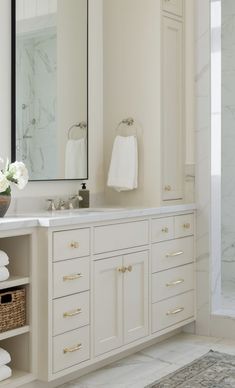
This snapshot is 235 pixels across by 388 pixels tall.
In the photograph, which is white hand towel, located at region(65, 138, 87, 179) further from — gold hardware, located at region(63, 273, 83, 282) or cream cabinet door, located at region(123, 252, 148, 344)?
gold hardware, located at region(63, 273, 83, 282)

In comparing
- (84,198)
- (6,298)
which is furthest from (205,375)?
(84,198)

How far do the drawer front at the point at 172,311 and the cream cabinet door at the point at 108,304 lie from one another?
0.38m

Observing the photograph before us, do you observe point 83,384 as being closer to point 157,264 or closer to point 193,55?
point 157,264

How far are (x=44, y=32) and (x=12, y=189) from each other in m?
0.93

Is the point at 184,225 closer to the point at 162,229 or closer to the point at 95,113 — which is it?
the point at 162,229

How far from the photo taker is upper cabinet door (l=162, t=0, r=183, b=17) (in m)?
4.12

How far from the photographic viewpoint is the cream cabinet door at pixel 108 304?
337cm

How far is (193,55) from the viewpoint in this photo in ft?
14.2

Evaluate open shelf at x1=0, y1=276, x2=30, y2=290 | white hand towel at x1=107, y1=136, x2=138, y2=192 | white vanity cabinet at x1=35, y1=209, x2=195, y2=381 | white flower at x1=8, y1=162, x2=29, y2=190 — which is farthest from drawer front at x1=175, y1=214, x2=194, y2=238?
open shelf at x1=0, y1=276, x2=30, y2=290

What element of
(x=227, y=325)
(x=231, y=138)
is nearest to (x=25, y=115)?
(x=227, y=325)

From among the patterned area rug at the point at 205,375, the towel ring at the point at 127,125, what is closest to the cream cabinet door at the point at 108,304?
the patterned area rug at the point at 205,375

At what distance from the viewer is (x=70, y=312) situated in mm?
3166

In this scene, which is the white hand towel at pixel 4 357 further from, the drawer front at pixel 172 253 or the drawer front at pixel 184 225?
the drawer front at pixel 184 225

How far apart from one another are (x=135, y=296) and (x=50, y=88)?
128 cm
